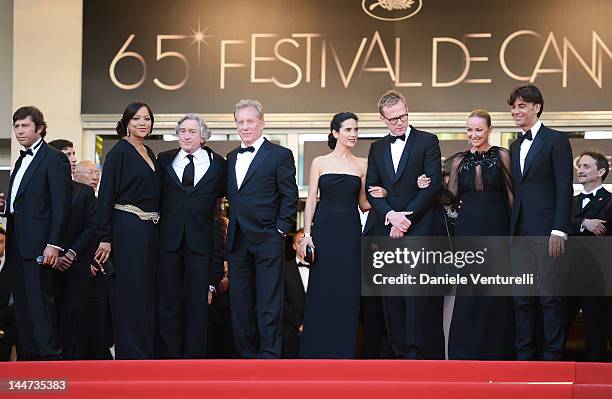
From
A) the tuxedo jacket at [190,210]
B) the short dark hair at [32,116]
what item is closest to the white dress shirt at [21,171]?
the short dark hair at [32,116]

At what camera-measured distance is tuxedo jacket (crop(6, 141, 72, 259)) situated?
23.2ft

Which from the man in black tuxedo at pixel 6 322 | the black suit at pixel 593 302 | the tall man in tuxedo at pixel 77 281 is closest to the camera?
the black suit at pixel 593 302

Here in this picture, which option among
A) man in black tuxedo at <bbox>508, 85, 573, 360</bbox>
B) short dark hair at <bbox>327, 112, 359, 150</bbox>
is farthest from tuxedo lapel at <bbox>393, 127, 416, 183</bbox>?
man in black tuxedo at <bbox>508, 85, 573, 360</bbox>

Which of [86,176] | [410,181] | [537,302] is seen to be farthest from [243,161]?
[537,302]

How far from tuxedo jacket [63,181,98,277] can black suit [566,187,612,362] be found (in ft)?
11.2

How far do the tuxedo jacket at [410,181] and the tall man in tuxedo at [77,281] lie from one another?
2.10 metres

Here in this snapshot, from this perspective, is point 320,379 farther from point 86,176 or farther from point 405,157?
point 86,176

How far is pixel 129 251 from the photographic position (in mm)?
6938

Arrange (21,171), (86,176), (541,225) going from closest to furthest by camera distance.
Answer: (541,225) < (21,171) < (86,176)

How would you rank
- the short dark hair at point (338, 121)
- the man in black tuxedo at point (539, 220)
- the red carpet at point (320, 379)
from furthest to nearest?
the short dark hair at point (338, 121) → the man in black tuxedo at point (539, 220) → the red carpet at point (320, 379)

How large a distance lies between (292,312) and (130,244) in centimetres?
168

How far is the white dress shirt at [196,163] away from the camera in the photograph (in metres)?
7.12

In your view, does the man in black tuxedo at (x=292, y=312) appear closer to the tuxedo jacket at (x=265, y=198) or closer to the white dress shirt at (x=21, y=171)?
the tuxedo jacket at (x=265, y=198)

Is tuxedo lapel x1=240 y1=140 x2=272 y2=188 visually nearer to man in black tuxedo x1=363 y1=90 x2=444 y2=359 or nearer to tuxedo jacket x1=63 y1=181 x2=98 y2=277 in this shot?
man in black tuxedo x1=363 y1=90 x2=444 y2=359
